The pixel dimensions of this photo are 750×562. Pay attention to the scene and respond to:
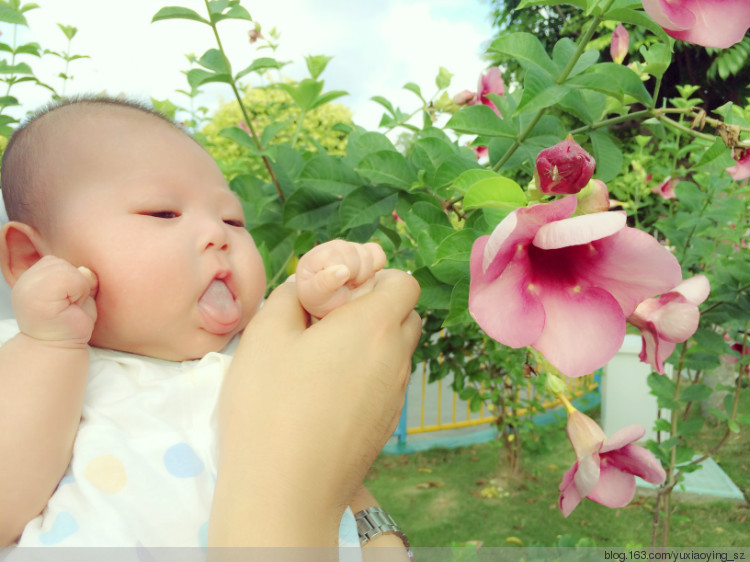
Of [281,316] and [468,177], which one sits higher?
[468,177]

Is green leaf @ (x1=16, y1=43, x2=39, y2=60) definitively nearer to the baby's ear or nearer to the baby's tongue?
the baby's ear

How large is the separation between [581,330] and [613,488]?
0.57 m

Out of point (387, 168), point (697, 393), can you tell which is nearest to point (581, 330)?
point (387, 168)

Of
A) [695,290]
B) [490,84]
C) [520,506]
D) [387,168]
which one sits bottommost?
[520,506]

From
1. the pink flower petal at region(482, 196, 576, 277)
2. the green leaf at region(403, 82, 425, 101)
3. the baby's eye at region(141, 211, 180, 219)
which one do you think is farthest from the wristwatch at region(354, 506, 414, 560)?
the green leaf at region(403, 82, 425, 101)

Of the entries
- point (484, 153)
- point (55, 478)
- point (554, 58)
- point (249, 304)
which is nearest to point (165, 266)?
point (249, 304)

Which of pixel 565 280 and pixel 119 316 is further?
pixel 119 316

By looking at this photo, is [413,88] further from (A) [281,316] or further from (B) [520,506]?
(B) [520,506]

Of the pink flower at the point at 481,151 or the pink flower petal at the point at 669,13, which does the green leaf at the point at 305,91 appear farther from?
the pink flower petal at the point at 669,13

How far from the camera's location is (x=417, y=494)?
4.67 meters

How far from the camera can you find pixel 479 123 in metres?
1.11

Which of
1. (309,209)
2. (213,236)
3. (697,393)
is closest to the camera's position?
(213,236)

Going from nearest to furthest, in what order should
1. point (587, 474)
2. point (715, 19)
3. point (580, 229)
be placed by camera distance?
1. point (580, 229)
2. point (715, 19)
3. point (587, 474)

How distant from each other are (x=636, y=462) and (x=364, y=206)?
809 mm
